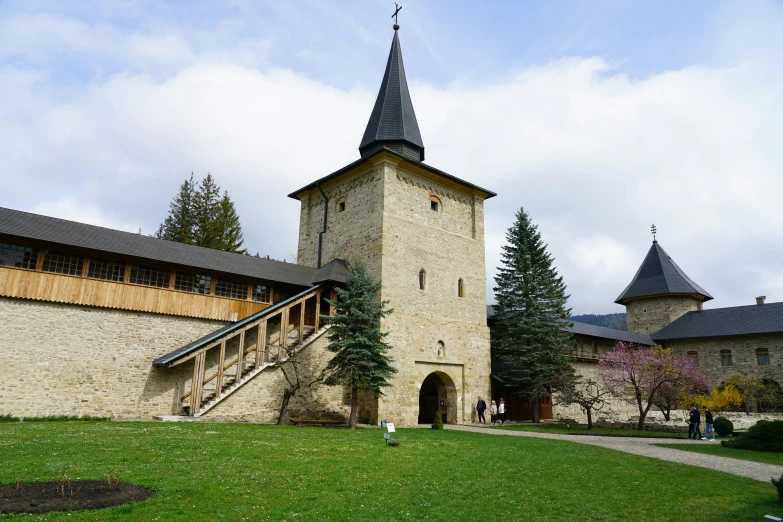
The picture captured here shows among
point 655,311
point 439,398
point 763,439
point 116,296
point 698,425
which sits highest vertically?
point 655,311

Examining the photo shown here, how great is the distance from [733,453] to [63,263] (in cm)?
2025

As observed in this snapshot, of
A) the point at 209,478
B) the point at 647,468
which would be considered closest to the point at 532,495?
the point at 647,468

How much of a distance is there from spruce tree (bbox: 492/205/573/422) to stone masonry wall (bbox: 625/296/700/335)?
17.6 m

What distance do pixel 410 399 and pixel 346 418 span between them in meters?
2.67

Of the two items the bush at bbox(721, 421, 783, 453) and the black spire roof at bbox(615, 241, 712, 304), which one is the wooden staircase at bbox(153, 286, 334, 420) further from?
the black spire roof at bbox(615, 241, 712, 304)

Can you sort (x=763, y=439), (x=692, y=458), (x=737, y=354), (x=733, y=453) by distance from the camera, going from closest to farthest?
(x=692, y=458) < (x=733, y=453) < (x=763, y=439) < (x=737, y=354)

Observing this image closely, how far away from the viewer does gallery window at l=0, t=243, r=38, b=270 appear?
15.5 metres

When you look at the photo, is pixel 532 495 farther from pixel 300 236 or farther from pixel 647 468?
pixel 300 236

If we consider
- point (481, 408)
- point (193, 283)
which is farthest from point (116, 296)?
point (481, 408)

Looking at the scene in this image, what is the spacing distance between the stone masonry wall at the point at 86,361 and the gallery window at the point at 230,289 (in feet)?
5.50

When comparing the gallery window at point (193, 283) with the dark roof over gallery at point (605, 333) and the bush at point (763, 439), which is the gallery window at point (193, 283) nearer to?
the dark roof over gallery at point (605, 333)

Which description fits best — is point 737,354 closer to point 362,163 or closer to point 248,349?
point 362,163

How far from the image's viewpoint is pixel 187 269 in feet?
60.7

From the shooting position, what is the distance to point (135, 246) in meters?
17.6
